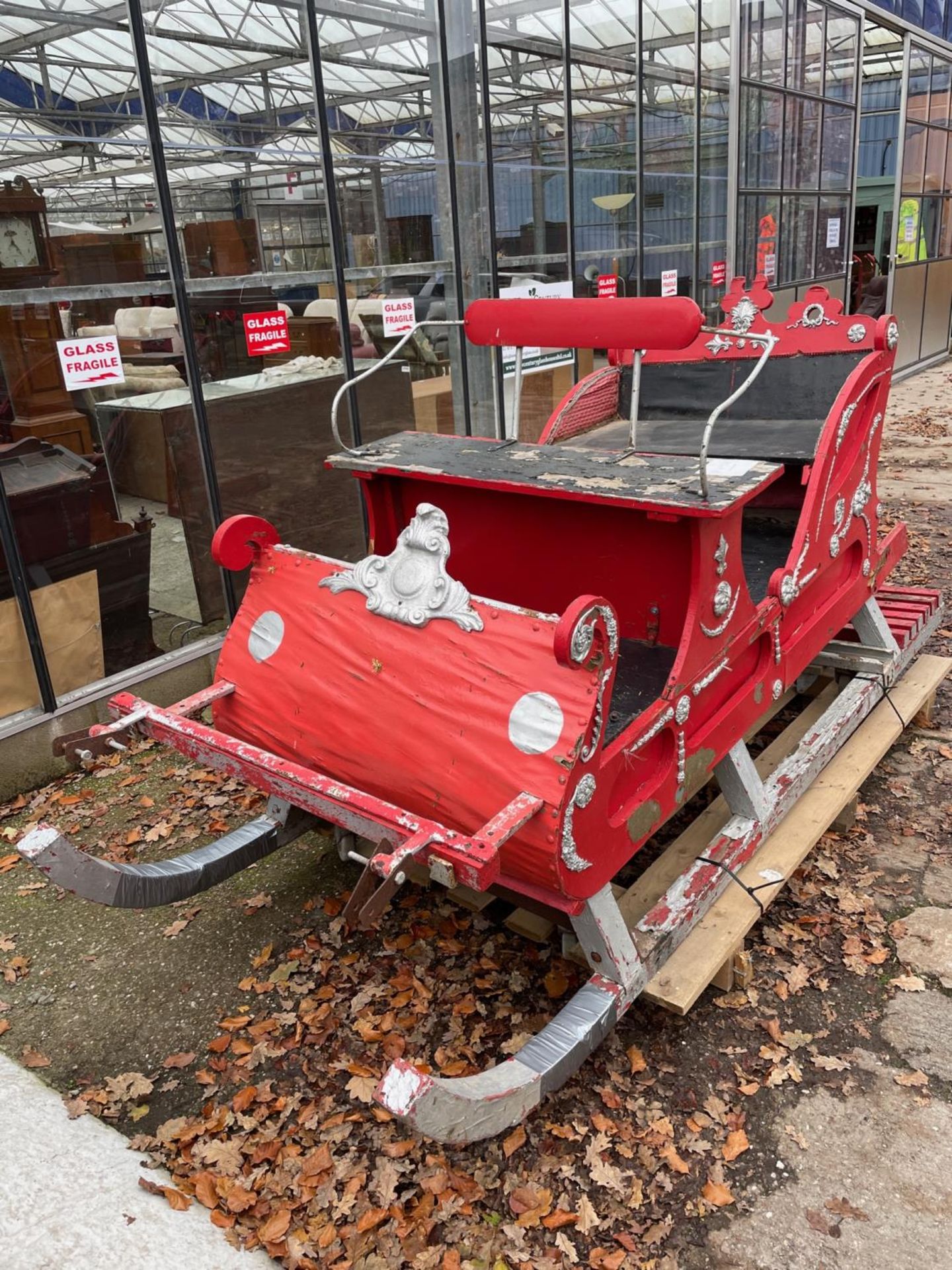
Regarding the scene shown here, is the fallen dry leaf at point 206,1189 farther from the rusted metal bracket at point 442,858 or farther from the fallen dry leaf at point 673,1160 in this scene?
the fallen dry leaf at point 673,1160

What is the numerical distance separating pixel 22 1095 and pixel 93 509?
2.89 m

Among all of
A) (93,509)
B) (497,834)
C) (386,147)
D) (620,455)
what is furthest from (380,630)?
(386,147)

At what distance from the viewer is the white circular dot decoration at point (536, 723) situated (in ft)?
8.23

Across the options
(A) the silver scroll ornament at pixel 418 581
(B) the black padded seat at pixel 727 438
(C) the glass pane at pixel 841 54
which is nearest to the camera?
(A) the silver scroll ornament at pixel 418 581

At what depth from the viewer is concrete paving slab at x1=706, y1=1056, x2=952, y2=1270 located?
2379 mm

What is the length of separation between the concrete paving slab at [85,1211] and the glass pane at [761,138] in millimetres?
10238

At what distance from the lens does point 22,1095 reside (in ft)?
9.63

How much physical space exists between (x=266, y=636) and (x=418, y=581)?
0.69 metres

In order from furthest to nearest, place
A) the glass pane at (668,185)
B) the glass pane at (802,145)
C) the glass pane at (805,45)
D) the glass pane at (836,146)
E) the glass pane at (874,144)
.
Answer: the glass pane at (874,144) → the glass pane at (836,146) → the glass pane at (802,145) → the glass pane at (805,45) → the glass pane at (668,185)

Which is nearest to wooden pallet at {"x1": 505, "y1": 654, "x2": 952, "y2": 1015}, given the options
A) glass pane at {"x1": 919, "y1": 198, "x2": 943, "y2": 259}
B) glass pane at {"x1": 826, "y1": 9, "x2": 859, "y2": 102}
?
glass pane at {"x1": 826, "y1": 9, "x2": 859, "y2": 102}

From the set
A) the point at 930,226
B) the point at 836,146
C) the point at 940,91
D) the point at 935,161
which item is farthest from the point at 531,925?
the point at 940,91

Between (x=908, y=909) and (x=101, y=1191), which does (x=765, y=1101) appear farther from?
(x=101, y=1191)

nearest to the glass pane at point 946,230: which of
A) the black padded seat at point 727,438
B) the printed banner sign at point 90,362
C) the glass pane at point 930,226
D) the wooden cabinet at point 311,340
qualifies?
the glass pane at point 930,226

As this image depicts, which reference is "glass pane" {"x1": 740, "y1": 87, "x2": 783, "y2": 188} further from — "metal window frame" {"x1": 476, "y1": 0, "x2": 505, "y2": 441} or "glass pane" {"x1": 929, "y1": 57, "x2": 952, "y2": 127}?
"glass pane" {"x1": 929, "y1": 57, "x2": 952, "y2": 127}
